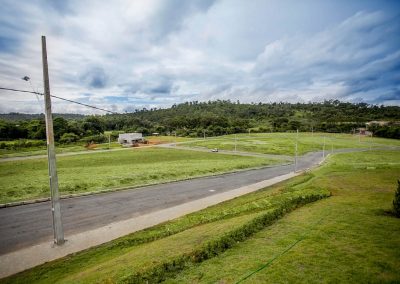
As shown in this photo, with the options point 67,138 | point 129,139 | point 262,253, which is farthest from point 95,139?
point 262,253

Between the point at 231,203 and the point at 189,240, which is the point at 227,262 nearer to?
the point at 189,240

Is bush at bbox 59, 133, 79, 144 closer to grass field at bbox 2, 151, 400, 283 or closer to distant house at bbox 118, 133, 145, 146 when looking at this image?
distant house at bbox 118, 133, 145, 146

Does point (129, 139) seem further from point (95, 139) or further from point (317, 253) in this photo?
point (317, 253)

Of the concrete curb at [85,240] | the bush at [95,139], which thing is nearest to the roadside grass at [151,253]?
the concrete curb at [85,240]

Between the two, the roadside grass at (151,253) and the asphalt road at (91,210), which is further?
the asphalt road at (91,210)

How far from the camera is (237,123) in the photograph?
153125mm

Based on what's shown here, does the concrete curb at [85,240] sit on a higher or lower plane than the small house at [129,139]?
lower

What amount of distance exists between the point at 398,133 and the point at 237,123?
78.7 m

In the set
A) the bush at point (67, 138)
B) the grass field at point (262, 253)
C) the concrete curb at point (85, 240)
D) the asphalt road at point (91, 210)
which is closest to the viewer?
the grass field at point (262, 253)

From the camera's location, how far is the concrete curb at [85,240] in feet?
41.8

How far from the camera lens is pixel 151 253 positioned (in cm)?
1105

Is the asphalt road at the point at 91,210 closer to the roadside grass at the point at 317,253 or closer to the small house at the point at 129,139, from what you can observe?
the roadside grass at the point at 317,253

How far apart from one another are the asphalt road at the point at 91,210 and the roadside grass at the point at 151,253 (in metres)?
3.94

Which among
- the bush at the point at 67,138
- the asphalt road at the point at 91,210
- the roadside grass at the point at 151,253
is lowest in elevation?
the asphalt road at the point at 91,210
